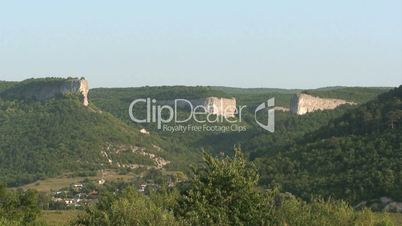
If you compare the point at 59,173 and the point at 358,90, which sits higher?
the point at 358,90

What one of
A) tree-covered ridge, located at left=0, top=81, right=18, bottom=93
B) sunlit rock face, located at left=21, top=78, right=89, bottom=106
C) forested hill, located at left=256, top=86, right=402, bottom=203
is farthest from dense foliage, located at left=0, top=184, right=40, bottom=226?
tree-covered ridge, located at left=0, top=81, right=18, bottom=93

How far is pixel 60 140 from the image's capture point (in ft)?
460

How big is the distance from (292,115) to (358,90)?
60.3 ft

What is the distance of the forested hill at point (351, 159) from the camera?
211 feet

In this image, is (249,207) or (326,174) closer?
(249,207)

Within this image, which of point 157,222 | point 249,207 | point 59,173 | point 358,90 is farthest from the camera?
point 358,90

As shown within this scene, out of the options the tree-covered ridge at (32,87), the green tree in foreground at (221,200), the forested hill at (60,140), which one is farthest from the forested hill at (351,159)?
the tree-covered ridge at (32,87)

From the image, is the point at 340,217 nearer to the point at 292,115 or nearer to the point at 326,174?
the point at 326,174

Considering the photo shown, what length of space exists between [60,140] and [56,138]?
1.78m

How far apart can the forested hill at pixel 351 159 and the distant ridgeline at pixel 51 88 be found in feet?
260

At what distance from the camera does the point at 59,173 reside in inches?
4911

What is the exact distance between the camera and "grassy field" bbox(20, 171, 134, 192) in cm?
10855

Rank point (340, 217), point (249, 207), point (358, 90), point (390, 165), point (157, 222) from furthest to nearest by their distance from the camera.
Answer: point (358, 90) → point (390, 165) → point (340, 217) → point (157, 222) → point (249, 207)

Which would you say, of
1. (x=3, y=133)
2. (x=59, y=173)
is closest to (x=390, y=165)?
(x=59, y=173)
